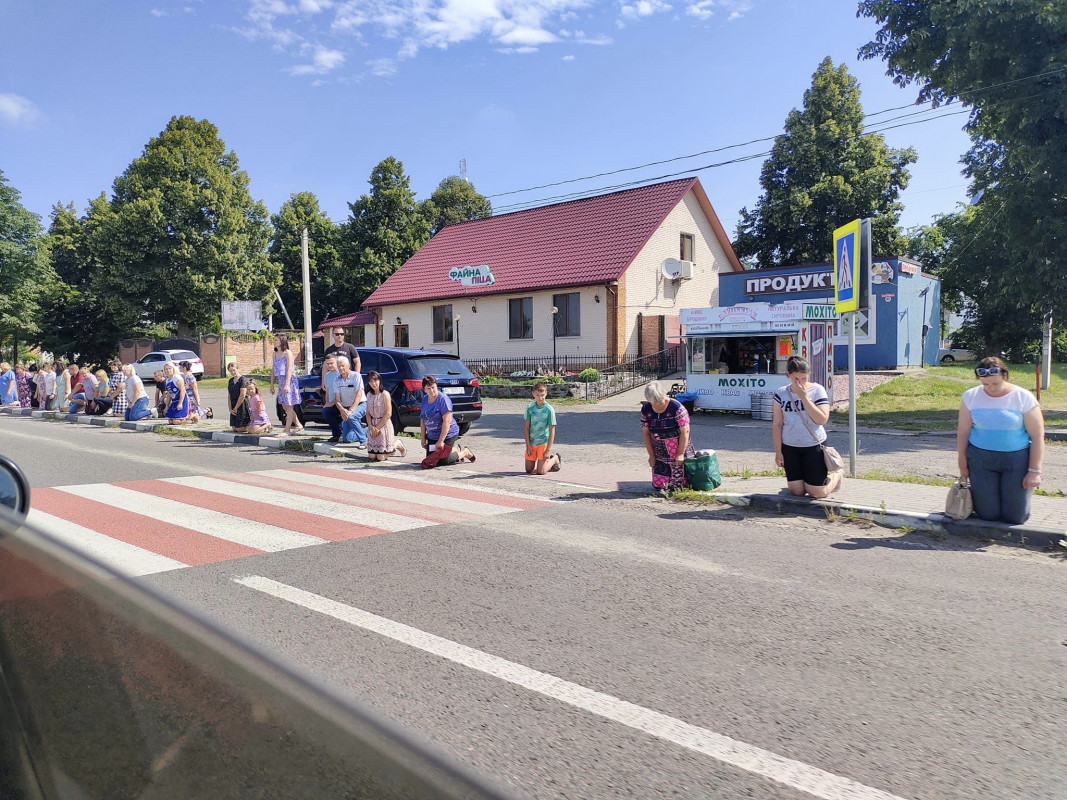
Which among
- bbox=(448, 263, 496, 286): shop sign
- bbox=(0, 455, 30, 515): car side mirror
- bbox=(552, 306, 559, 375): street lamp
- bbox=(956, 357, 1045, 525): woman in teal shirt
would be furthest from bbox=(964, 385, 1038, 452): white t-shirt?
bbox=(448, 263, 496, 286): shop sign

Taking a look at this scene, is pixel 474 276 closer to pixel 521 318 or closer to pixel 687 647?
pixel 521 318

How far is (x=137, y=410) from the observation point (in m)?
19.4

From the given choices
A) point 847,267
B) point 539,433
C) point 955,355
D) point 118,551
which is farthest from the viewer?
point 955,355

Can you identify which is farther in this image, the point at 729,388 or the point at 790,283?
the point at 790,283

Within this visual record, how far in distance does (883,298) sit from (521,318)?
14136 mm

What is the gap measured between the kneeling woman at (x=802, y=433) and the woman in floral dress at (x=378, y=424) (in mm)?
6148

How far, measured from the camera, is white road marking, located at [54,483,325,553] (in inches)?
255

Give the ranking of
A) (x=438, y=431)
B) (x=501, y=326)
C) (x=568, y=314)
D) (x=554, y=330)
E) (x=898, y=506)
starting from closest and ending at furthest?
(x=898, y=506), (x=438, y=431), (x=554, y=330), (x=568, y=314), (x=501, y=326)

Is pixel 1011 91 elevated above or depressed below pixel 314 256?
below

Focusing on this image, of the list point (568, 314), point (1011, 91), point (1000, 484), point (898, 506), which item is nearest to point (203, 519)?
point (898, 506)

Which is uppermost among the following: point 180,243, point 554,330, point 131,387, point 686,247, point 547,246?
point 180,243

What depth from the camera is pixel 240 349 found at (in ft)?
141

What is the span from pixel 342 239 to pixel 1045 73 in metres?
42.5

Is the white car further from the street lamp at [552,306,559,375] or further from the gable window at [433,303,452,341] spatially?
the gable window at [433,303,452,341]
